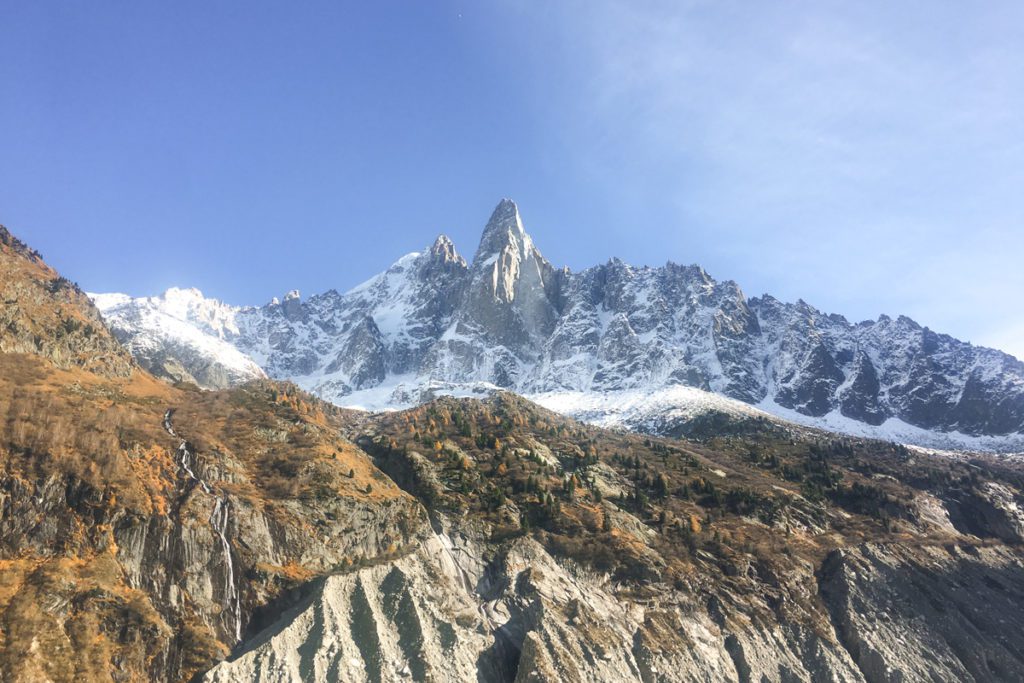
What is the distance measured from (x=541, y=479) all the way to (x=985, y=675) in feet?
236

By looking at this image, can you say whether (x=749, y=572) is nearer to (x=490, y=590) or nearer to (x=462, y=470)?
(x=490, y=590)

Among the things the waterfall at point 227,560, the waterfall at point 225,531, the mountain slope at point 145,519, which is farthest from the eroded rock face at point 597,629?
the mountain slope at point 145,519

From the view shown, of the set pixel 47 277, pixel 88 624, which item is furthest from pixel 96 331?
pixel 88 624

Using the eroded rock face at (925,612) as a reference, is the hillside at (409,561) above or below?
above

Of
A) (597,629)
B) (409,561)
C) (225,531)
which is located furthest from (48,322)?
(597,629)

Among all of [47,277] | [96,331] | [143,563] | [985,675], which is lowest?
[985,675]

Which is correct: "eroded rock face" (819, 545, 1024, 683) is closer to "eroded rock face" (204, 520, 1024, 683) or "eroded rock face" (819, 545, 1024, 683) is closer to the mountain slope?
"eroded rock face" (204, 520, 1024, 683)

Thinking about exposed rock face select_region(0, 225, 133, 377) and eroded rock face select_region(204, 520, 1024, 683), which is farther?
exposed rock face select_region(0, 225, 133, 377)

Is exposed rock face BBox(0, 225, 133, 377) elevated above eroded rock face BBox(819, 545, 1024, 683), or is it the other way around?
exposed rock face BBox(0, 225, 133, 377)

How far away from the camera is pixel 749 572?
101000 millimetres

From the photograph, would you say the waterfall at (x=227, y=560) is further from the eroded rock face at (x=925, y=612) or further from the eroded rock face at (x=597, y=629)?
the eroded rock face at (x=925, y=612)

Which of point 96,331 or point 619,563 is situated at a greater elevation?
point 96,331

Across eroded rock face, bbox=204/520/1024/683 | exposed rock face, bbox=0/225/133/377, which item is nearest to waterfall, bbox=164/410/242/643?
eroded rock face, bbox=204/520/1024/683

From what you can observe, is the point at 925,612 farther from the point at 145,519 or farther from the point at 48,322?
the point at 48,322
